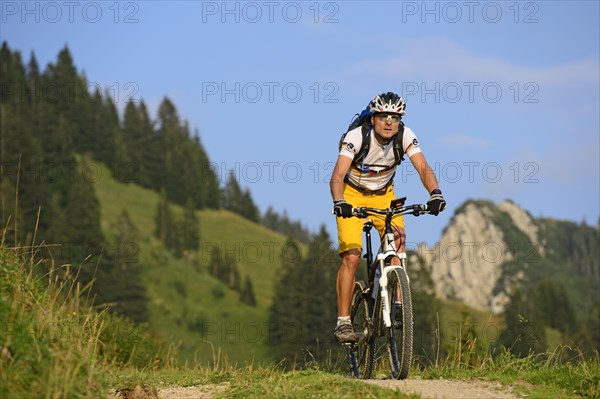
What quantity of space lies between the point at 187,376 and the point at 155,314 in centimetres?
11541

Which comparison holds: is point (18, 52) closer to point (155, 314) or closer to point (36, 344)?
point (155, 314)

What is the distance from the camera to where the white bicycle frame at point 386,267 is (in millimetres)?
8934

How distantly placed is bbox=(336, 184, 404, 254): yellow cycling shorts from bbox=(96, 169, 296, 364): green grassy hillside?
86.4 meters

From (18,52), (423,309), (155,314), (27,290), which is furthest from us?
(18,52)

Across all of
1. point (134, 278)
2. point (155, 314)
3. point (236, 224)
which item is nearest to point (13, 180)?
point (134, 278)

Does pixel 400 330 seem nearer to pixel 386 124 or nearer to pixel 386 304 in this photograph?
pixel 386 304

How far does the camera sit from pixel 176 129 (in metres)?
177

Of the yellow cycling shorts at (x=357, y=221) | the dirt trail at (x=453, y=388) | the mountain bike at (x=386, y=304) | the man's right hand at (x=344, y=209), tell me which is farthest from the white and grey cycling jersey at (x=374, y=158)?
the dirt trail at (x=453, y=388)

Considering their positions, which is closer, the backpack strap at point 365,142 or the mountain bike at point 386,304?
the mountain bike at point 386,304

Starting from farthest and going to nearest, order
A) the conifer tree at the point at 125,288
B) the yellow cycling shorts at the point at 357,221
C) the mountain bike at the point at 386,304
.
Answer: the conifer tree at the point at 125,288 < the yellow cycling shorts at the point at 357,221 < the mountain bike at the point at 386,304

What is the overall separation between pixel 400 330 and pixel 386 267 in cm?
68

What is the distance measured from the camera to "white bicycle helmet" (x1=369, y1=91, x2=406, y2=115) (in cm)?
925

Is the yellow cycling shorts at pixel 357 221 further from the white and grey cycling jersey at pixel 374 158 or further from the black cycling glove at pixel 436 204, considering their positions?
the black cycling glove at pixel 436 204

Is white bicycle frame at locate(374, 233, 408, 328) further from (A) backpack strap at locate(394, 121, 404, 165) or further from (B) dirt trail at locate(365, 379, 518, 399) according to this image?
(A) backpack strap at locate(394, 121, 404, 165)
